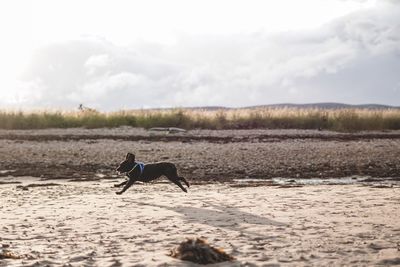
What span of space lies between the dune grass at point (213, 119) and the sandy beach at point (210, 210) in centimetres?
1238

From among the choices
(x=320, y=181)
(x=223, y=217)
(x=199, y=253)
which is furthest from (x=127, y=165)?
(x=199, y=253)

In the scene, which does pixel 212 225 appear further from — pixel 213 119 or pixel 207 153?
pixel 213 119

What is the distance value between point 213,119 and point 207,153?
44.8 ft

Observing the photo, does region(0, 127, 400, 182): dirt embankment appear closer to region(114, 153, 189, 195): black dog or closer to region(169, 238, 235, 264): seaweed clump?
region(114, 153, 189, 195): black dog

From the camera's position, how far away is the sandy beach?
583cm

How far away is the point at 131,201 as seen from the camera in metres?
9.65

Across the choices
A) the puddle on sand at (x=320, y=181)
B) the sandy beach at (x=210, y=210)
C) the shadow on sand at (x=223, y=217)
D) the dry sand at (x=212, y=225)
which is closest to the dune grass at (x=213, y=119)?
the sandy beach at (x=210, y=210)

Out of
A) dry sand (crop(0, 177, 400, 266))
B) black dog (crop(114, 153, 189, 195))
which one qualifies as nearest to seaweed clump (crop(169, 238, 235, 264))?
dry sand (crop(0, 177, 400, 266))

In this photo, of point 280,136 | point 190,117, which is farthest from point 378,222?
point 190,117

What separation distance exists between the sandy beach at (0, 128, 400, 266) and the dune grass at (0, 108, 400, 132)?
12.4m

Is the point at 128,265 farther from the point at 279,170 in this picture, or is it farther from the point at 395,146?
the point at 395,146

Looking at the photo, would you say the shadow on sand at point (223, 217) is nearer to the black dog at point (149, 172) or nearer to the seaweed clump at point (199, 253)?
the seaweed clump at point (199, 253)

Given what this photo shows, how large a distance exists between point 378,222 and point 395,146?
16.8 m

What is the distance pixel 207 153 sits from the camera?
19.7 m
